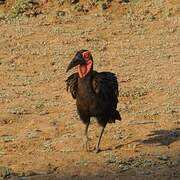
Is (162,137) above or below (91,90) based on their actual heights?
below

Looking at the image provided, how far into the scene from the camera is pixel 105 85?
9.80 metres

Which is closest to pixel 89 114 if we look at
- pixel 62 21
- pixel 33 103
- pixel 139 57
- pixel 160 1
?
pixel 33 103

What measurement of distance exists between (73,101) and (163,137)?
280 cm

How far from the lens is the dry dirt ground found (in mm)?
9422

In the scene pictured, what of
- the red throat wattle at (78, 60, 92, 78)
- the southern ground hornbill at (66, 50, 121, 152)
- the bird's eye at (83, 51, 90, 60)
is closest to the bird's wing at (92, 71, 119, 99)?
the southern ground hornbill at (66, 50, 121, 152)

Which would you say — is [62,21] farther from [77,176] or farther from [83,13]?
[77,176]

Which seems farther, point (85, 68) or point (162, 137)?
point (162, 137)

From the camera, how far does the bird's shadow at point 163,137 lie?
10481mm

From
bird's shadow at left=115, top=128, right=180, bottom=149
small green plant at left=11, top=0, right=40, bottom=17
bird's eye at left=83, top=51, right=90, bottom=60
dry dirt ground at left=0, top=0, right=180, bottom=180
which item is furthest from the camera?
small green plant at left=11, top=0, right=40, bottom=17

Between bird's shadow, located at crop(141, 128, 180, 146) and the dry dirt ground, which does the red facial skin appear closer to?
the dry dirt ground

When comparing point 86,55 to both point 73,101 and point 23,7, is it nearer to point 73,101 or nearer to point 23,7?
point 73,101

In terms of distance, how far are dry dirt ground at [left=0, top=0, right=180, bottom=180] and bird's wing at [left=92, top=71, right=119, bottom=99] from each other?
0.91 metres

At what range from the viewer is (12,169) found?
914 cm

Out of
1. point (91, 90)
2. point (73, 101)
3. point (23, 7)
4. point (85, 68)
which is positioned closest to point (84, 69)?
point (85, 68)
